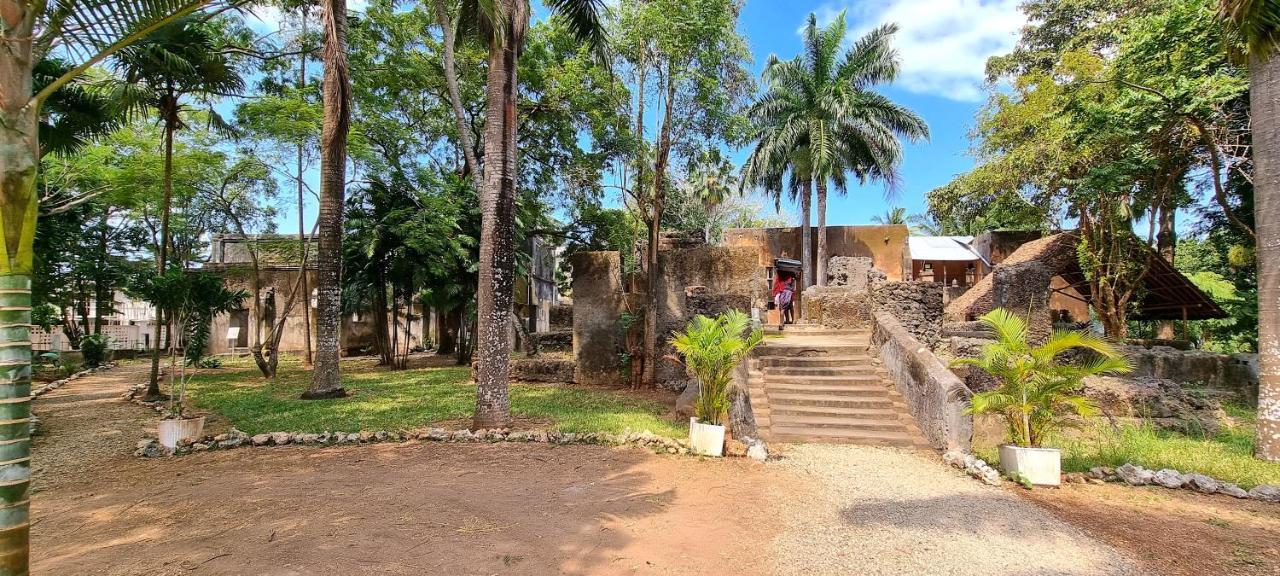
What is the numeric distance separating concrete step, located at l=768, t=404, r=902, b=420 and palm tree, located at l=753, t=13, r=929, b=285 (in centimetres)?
1389

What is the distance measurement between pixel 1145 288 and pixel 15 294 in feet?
59.3

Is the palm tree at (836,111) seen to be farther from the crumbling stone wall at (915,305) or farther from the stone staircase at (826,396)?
the stone staircase at (826,396)

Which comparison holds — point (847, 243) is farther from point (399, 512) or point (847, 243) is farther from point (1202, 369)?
point (399, 512)

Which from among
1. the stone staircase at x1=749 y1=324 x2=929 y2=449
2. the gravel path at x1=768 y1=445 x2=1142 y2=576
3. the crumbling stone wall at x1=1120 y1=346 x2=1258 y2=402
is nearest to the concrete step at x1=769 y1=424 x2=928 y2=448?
the stone staircase at x1=749 y1=324 x2=929 y2=449

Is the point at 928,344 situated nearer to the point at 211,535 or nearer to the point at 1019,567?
the point at 1019,567

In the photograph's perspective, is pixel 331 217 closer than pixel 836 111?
Yes

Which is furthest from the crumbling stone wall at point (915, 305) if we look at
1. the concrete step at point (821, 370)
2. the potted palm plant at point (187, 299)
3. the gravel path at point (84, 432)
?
the gravel path at point (84, 432)

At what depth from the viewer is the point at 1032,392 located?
18.7 feet

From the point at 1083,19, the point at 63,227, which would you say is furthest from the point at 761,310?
the point at 63,227

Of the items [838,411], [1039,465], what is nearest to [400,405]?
[838,411]

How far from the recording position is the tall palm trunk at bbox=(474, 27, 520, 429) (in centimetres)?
731

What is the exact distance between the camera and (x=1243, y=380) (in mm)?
10281

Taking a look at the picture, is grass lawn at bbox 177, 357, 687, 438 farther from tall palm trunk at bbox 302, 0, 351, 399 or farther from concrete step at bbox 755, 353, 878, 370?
concrete step at bbox 755, 353, 878, 370

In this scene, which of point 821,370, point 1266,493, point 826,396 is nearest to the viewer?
point 1266,493
